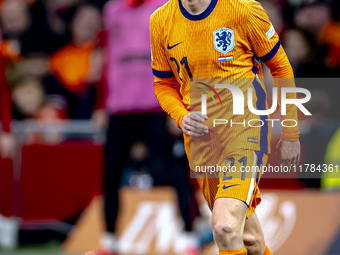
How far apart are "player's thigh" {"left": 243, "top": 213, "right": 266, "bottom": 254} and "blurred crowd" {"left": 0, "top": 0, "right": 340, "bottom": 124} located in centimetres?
343

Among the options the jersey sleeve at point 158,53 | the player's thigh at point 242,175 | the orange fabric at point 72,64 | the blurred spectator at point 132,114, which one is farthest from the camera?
the orange fabric at point 72,64

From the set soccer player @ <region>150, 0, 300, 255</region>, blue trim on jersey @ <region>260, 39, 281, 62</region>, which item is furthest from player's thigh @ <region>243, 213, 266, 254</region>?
blue trim on jersey @ <region>260, 39, 281, 62</region>

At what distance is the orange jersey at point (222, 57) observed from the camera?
9.65 ft

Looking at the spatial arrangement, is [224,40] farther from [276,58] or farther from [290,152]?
[290,152]

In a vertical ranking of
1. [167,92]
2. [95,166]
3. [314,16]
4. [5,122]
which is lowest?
[95,166]

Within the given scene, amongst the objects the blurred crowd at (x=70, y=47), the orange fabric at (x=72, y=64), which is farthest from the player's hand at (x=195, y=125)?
the orange fabric at (x=72, y=64)

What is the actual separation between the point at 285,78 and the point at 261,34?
313mm

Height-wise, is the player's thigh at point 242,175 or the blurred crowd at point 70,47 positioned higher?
the blurred crowd at point 70,47

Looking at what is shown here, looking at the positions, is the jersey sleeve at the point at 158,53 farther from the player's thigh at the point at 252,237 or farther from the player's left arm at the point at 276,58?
the player's thigh at the point at 252,237

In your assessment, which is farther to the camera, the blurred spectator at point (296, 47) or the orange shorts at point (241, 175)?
the blurred spectator at point (296, 47)

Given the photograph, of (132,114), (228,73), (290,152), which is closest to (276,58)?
(228,73)

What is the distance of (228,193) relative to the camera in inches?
111

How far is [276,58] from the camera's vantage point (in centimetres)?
301

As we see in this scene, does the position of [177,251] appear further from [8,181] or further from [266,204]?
[8,181]
